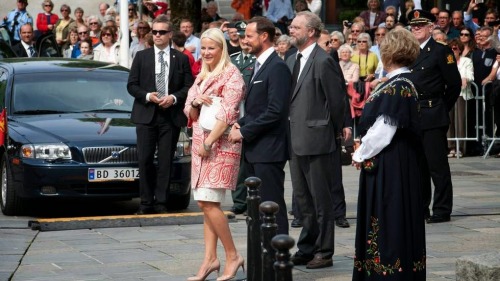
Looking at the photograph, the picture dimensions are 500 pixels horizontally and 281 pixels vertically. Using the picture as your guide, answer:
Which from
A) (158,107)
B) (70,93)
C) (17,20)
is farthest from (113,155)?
(17,20)

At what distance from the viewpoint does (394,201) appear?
8.63 meters

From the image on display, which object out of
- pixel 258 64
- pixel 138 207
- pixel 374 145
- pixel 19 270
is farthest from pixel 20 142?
pixel 374 145

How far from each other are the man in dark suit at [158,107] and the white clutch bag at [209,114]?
151 inches

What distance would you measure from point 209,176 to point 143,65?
4.52 meters

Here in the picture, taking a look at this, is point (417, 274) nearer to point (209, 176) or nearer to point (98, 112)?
point (209, 176)

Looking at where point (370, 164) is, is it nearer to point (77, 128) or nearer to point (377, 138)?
point (377, 138)

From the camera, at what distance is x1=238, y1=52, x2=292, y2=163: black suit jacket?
9.79 m

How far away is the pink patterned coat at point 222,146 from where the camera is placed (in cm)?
966

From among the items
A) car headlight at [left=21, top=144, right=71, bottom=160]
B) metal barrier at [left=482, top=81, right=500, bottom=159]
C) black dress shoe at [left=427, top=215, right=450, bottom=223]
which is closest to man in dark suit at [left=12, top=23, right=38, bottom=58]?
metal barrier at [left=482, top=81, right=500, bottom=159]

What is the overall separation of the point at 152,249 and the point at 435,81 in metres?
3.43

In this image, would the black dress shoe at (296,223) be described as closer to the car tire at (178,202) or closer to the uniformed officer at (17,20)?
the car tire at (178,202)

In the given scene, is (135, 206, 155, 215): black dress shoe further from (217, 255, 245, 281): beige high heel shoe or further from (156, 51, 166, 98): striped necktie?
(217, 255, 245, 281): beige high heel shoe

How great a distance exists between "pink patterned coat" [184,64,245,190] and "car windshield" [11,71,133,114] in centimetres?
502

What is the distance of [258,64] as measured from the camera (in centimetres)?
1009
